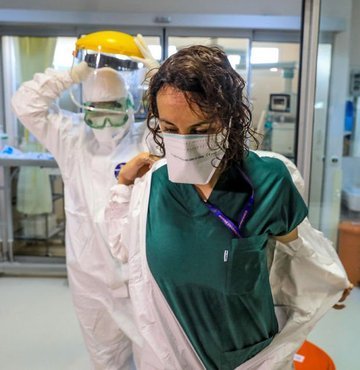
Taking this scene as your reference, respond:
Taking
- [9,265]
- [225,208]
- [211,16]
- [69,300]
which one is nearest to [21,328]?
[69,300]

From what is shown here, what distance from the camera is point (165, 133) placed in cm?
91

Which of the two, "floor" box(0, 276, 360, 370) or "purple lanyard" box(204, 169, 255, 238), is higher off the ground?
"purple lanyard" box(204, 169, 255, 238)

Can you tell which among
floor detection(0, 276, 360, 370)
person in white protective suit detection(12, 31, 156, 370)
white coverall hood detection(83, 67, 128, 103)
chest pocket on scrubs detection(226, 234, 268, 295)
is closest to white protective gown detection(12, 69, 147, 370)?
person in white protective suit detection(12, 31, 156, 370)

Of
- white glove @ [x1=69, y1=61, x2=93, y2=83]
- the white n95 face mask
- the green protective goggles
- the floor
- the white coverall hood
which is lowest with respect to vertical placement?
the floor

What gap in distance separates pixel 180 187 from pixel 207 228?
119mm

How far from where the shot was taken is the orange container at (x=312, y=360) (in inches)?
69.6

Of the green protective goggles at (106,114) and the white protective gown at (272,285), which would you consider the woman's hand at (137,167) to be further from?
the green protective goggles at (106,114)

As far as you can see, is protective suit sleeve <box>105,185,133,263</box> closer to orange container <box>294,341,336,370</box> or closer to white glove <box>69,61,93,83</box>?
white glove <box>69,61,93,83</box>

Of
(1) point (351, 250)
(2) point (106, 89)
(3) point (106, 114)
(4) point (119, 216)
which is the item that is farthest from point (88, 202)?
(1) point (351, 250)

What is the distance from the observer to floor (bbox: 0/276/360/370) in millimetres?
2217

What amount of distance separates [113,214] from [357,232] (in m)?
2.39

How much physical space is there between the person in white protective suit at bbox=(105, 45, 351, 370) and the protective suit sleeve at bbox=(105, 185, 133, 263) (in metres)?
0.05

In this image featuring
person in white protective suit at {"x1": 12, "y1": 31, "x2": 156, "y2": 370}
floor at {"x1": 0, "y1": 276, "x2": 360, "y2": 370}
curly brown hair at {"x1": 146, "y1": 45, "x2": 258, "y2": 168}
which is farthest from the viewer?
floor at {"x1": 0, "y1": 276, "x2": 360, "y2": 370}

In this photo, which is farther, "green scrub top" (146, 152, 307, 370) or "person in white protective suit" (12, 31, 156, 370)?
"person in white protective suit" (12, 31, 156, 370)
